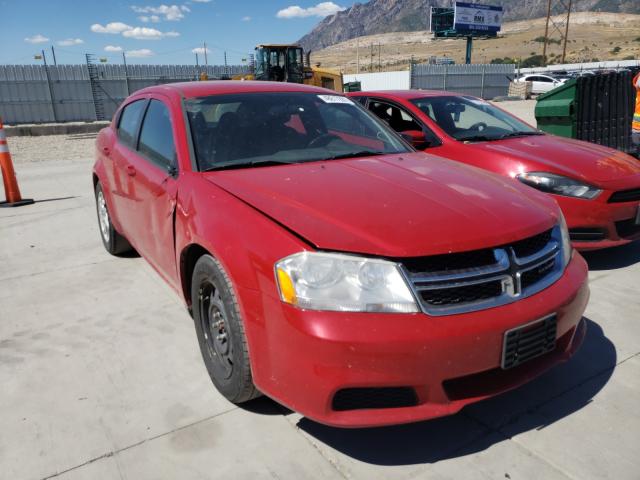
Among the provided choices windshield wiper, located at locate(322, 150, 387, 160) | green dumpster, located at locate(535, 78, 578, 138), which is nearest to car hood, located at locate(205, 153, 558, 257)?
windshield wiper, located at locate(322, 150, 387, 160)

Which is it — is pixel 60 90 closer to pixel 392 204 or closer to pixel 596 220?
pixel 596 220

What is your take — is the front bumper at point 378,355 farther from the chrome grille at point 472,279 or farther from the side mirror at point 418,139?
the side mirror at point 418,139

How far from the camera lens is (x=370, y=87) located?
127 ft

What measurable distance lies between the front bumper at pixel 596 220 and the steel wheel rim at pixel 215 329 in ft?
9.92

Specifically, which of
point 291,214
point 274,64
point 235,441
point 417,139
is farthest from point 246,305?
point 274,64

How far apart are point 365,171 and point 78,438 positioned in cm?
192

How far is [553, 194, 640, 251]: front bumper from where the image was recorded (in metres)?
4.20

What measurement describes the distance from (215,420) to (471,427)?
121cm

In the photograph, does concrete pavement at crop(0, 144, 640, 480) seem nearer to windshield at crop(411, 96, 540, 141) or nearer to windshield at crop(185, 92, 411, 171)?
windshield at crop(185, 92, 411, 171)

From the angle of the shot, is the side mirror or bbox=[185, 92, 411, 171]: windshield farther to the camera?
the side mirror

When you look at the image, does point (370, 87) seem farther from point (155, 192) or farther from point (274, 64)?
point (155, 192)

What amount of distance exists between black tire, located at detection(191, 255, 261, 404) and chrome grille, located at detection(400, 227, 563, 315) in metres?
0.79

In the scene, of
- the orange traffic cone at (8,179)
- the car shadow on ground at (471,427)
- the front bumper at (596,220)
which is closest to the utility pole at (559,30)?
the front bumper at (596,220)

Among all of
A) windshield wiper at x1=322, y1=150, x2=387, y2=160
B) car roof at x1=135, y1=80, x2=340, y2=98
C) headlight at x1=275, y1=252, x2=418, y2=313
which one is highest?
Answer: car roof at x1=135, y1=80, x2=340, y2=98
